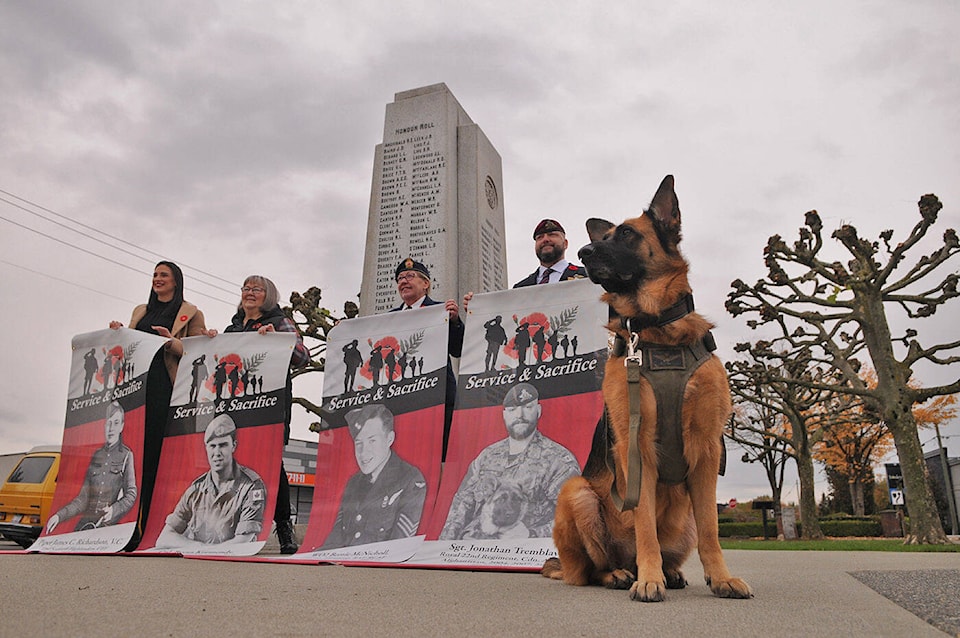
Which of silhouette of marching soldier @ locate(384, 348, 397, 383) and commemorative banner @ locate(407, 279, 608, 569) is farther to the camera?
silhouette of marching soldier @ locate(384, 348, 397, 383)

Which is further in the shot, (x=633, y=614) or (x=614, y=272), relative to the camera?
(x=614, y=272)

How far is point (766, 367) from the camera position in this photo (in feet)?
58.3

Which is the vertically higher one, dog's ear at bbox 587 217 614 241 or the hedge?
dog's ear at bbox 587 217 614 241

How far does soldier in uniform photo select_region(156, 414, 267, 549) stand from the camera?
16.4ft

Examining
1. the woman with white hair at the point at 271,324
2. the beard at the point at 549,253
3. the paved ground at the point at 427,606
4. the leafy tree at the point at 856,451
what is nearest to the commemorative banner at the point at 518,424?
the beard at the point at 549,253

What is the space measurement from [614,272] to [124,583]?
8.58ft

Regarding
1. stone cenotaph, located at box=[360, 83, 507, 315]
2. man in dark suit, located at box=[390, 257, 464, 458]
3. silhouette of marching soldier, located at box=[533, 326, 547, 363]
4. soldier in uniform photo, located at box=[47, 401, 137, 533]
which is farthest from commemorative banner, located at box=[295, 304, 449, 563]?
stone cenotaph, located at box=[360, 83, 507, 315]

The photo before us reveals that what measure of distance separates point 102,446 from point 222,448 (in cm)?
119

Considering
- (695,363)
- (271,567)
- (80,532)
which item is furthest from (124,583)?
(80,532)

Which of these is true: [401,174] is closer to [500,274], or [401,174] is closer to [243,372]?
[500,274]

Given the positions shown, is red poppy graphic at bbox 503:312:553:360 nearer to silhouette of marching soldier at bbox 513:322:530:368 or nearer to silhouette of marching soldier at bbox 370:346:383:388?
silhouette of marching soldier at bbox 513:322:530:368

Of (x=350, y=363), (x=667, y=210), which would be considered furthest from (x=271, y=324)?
(x=667, y=210)

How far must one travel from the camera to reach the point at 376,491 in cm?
484

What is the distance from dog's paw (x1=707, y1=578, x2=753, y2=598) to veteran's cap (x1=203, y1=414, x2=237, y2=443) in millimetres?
3989
